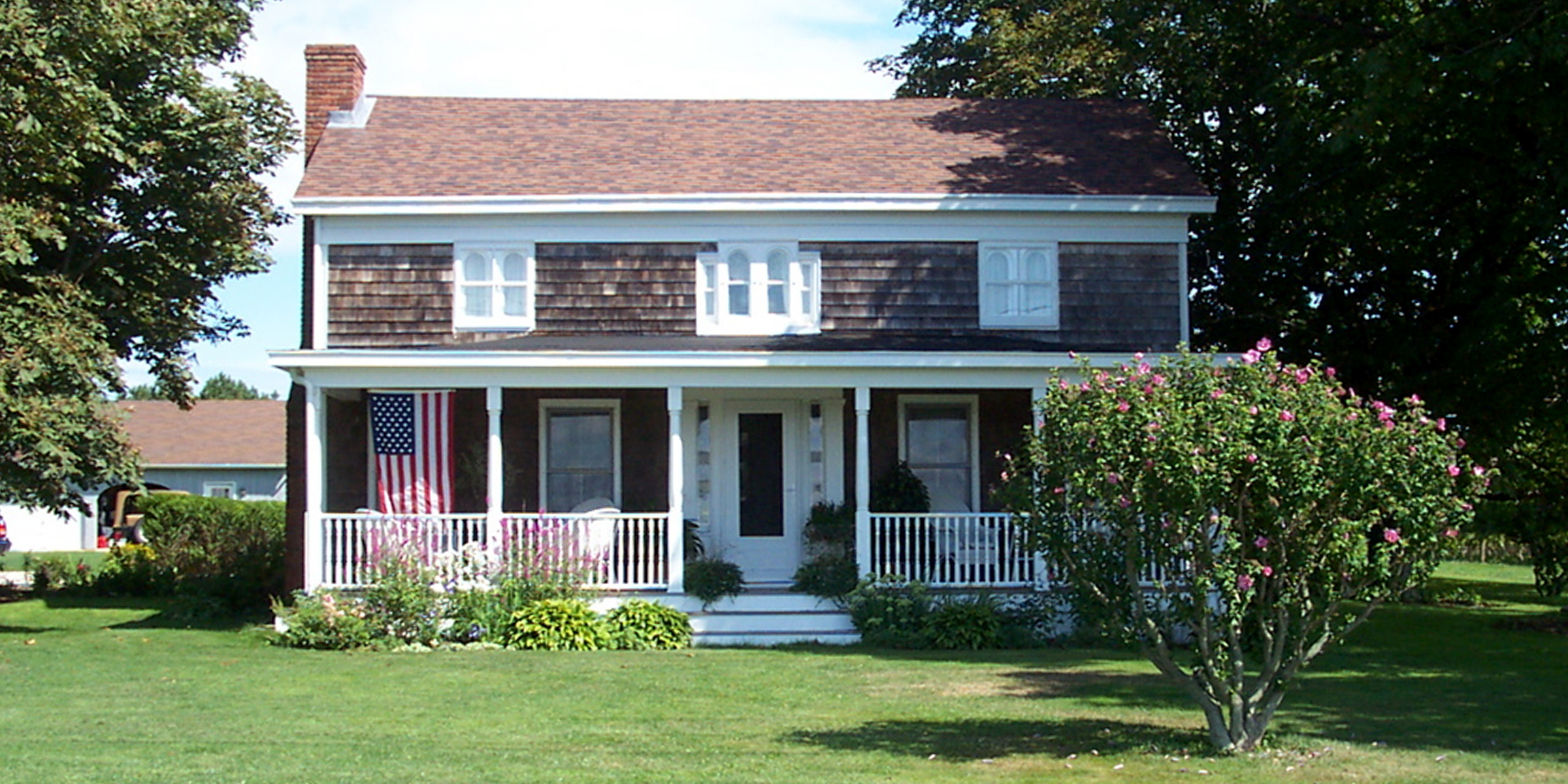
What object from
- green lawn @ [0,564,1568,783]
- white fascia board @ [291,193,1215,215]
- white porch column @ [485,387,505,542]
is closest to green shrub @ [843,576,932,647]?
green lawn @ [0,564,1568,783]

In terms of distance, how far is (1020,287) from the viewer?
62.1 ft

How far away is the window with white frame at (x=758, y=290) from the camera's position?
61.8ft

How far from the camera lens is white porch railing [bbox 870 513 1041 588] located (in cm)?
1700

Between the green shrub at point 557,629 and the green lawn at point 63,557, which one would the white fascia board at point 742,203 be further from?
the green lawn at point 63,557

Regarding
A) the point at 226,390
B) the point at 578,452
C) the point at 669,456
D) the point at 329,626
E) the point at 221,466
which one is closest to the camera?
the point at 329,626

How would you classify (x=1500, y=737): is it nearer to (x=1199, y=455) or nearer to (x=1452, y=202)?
(x=1199, y=455)

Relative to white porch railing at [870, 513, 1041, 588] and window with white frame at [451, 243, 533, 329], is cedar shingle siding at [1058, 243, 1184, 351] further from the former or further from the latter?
window with white frame at [451, 243, 533, 329]

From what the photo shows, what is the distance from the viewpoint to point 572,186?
1884 centimetres

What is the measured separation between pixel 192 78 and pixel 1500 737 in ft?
70.7

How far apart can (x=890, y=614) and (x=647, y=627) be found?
2.68 m

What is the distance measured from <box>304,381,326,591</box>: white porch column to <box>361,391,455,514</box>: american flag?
2.51 ft

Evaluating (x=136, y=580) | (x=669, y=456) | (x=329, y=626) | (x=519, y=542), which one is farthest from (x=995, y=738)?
(x=136, y=580)

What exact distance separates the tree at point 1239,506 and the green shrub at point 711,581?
24.4ft

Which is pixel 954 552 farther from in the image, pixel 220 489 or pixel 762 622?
pixel 220 489
